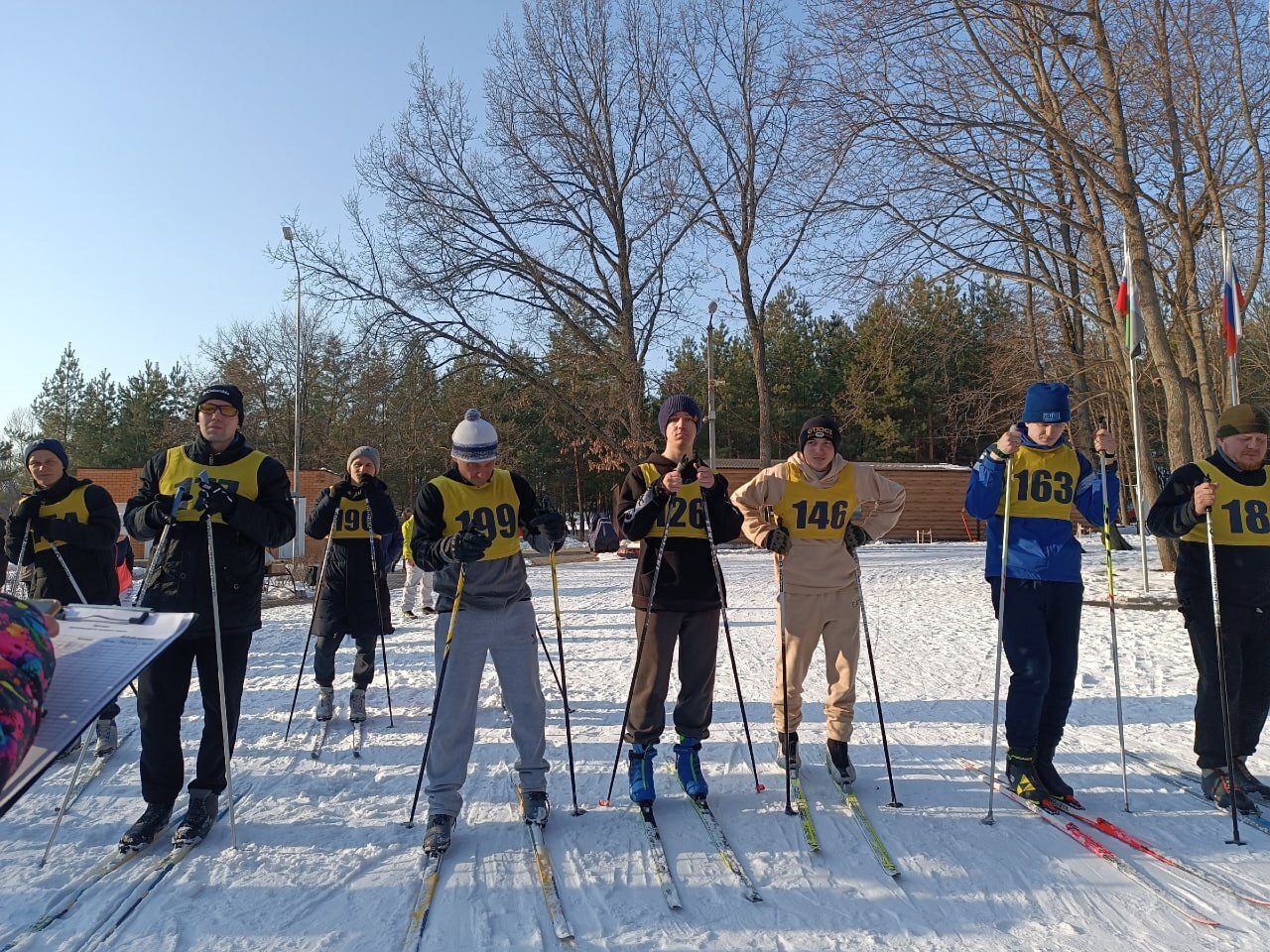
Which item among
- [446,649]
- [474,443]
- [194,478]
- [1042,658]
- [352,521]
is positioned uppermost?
[474,443]

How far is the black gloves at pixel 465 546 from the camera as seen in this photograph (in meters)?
3.76

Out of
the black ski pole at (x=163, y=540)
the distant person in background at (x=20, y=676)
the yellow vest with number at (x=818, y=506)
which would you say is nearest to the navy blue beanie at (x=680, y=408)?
the yellow vest with number at (x=818, y=506)

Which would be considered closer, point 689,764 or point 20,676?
point 20,676

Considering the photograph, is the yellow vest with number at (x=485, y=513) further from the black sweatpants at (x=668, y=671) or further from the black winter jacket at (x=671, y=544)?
the black sweatpants at (x=668, y=671)

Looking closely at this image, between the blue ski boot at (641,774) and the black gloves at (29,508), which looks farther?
the black gloves at (29,508)

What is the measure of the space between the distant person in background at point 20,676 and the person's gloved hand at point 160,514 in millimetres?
1160

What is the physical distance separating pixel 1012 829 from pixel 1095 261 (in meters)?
12.9

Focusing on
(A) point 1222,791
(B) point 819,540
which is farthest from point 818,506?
(A) point 1222,791

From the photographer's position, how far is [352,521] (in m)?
6.35

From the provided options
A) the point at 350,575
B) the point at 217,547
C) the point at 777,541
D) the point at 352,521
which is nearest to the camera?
the point at 217,547

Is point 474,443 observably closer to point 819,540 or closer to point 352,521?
point 819,540

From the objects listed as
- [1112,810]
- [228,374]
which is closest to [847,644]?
[1112,810]

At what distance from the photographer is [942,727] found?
18.2 feet

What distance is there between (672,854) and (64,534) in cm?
437
